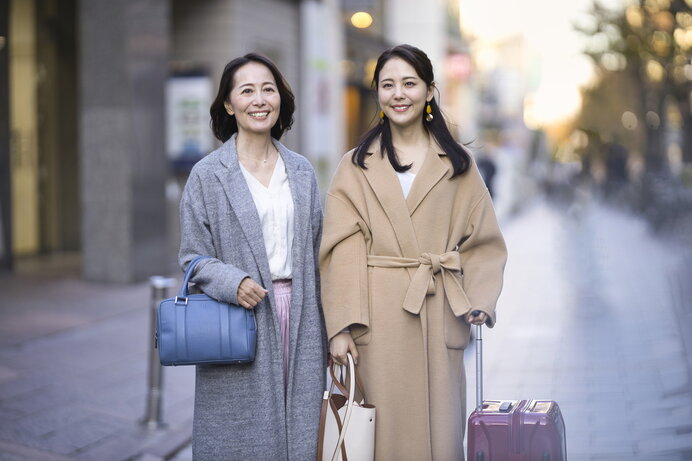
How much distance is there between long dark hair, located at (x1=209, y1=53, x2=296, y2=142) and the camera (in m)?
3.96

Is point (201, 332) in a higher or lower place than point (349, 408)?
higher

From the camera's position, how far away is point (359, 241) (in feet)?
12.8

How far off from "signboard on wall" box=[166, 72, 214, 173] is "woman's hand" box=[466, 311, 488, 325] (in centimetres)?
1094

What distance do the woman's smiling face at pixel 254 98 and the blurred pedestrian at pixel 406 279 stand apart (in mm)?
384

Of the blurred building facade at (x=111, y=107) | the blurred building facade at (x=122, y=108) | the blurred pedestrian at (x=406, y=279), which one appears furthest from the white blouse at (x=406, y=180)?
the blurred building facade at (x=111, y=107)

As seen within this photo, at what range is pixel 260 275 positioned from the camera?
3848 mm

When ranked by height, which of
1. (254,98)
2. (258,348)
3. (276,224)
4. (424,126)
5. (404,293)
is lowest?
(258,348)

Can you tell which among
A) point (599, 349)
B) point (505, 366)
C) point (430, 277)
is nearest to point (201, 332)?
point (430, 277)

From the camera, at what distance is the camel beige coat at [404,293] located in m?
3.85

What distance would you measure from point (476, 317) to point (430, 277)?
0.25 metres

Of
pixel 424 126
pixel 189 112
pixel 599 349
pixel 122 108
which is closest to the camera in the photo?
pixel 424 126

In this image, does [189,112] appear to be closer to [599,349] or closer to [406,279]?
[599,349]

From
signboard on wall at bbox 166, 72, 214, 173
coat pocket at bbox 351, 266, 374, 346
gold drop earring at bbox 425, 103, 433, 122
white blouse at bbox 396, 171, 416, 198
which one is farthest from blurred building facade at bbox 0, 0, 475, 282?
coat pocket at bbox 351, 266, 374, 346

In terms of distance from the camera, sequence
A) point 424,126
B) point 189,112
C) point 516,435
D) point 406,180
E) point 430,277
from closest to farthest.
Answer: point 516,435
point 430,277
point 406,180
point 424,126
point 189,112
